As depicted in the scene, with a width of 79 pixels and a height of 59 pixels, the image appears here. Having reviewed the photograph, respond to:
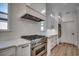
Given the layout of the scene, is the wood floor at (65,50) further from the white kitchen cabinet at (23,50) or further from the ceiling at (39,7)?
the ceiling at (39,7)

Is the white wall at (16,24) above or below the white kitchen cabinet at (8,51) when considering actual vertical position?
above

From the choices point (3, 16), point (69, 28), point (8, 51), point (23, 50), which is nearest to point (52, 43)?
point (69, 28)

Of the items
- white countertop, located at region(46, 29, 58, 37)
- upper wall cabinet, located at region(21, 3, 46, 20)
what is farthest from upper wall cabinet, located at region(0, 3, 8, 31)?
white countertop, located at region(46, 29, 58, 37)

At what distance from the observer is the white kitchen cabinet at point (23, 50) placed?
53.0 inches

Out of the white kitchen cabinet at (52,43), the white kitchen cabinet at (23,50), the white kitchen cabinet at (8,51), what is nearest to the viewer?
the white kitchen cabinet at (8,51)

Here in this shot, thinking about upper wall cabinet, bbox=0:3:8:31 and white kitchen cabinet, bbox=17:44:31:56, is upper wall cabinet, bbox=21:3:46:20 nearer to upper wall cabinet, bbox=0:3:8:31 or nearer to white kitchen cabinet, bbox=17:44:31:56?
upper wall cabinet, bbox=0:3:8:31

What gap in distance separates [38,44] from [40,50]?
0.40ft

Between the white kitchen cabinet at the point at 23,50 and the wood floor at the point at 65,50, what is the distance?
1.48 feet

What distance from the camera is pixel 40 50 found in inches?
63.8

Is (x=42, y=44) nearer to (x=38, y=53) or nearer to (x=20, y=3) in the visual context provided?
(x=38, y=53)

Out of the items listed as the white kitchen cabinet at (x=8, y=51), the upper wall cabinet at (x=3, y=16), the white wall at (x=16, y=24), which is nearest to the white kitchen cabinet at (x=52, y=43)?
the white wall at (x=16, y=24)

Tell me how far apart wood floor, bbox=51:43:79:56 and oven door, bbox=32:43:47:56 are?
0.16 m

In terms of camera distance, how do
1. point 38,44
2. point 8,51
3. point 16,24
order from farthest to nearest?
point 38,44 → point 16,24 → point 8,51

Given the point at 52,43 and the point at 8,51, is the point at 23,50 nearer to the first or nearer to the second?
the point at 8,51
